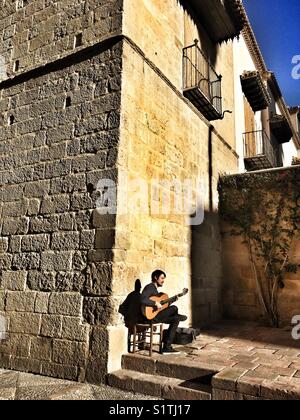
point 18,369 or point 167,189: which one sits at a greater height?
point 167,189

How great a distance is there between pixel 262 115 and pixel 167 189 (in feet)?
29.5

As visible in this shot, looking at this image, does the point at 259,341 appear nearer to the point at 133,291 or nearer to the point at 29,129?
Answer: the point at 133,291

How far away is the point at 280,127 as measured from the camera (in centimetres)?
1384

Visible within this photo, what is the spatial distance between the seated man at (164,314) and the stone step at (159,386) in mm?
488

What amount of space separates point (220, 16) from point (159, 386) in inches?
293

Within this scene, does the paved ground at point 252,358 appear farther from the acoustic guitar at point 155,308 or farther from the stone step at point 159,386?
the acoustic guitar at point 155,308

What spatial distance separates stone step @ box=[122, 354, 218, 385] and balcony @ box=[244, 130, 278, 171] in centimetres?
714

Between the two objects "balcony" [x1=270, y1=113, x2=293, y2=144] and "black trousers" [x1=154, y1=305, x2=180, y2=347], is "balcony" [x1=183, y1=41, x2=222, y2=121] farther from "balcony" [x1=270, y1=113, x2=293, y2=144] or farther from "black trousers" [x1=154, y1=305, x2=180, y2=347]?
"balcony" [x1=270, y1=113, x2=293, y2=144]

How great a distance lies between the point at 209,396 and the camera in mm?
3180

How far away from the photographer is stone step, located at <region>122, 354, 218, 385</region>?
3395mm

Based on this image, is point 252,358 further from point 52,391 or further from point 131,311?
point 52,391

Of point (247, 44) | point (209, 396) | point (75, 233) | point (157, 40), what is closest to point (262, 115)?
point (247, 44)

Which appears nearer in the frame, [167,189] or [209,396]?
[209,396]
